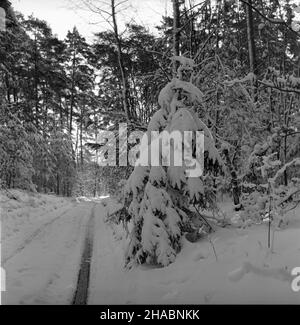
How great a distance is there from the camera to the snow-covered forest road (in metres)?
6.53

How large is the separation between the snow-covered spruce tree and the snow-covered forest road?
5.01ft

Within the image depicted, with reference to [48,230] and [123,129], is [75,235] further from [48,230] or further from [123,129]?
[123,129]

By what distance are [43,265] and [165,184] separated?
3.59m

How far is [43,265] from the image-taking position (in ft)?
28.5

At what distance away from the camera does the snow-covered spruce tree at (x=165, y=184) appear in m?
7.10

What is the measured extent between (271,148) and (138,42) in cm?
909

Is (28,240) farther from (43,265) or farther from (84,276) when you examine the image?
(84,276)

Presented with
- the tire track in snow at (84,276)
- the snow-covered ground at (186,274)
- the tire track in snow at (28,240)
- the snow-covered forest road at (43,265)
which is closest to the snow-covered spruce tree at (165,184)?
the snow-covered ground at (186,274)

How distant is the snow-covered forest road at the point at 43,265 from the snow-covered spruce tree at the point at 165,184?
1.53 meters

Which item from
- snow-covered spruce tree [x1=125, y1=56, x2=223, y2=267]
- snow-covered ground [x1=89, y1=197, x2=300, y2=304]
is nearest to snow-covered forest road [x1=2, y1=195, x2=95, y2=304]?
snow-covered ground [x1=89, y1=197, x2=300, y2=304]

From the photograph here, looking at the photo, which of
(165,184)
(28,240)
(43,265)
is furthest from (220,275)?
(28,240)

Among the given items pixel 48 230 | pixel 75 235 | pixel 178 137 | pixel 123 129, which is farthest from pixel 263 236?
pixel 48 230

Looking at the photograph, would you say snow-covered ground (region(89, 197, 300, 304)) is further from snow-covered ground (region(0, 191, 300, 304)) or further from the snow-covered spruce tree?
the snow-covered spruce tree
